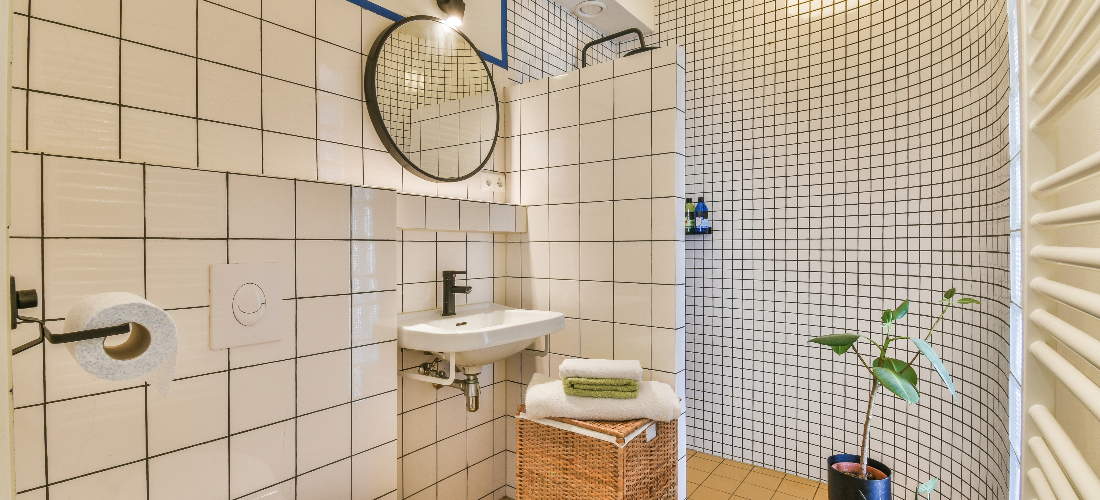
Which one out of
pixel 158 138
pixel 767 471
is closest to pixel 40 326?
pixel 158 138

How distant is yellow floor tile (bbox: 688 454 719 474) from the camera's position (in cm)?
250

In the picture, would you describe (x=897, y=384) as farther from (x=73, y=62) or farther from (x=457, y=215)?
(x=73, y=62)

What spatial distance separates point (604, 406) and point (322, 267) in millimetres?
953

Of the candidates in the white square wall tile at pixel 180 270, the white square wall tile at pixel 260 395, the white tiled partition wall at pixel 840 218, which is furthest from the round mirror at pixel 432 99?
the white tiled partition wall at pixel 840 218

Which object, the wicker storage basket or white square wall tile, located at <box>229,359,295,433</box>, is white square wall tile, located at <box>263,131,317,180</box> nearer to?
white square wall tile, located at <box>229,359,295,433</box>

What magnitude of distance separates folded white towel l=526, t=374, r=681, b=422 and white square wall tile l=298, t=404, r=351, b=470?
0.57 meters

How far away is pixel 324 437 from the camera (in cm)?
132

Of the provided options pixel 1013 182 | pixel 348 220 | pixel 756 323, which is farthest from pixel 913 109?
pixel 348 220

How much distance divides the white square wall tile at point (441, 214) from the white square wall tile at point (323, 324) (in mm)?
473

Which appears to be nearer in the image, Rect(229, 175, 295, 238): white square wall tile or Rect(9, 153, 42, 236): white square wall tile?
Rect(9, 153, 42, 236): white square wall tile

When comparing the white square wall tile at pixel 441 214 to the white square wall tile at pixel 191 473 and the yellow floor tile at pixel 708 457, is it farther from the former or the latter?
the yellow floor tile at pixel 708 457

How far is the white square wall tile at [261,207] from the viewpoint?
1178mm

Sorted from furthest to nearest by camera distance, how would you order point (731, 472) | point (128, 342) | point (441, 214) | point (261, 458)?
point (731, 472) → point (441, 214) → point (261, 458) → point (128, 342)

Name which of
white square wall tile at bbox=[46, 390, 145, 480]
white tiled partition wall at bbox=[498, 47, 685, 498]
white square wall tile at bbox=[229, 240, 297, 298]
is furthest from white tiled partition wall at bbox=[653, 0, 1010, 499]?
white square wall tile at bbox=[46, 390, 145, 480]
